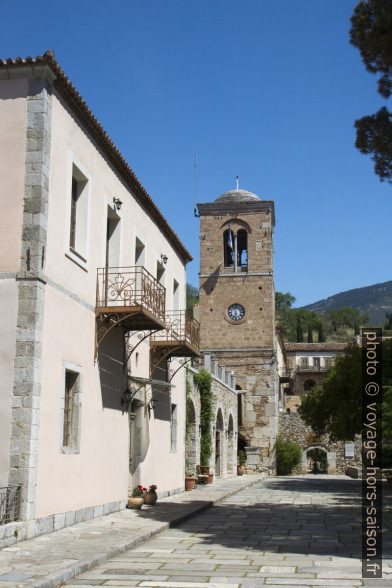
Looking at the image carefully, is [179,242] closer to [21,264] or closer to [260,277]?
[21,264]

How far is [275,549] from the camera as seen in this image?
9156mm

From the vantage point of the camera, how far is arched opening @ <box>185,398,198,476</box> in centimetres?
2259

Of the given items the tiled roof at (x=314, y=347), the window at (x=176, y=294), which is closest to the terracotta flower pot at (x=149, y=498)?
the window at (x=176, y=294)

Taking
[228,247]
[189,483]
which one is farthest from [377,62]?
[228,247]

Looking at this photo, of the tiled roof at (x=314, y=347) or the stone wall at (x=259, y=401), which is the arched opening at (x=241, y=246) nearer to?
the stone wall at (x=259, y=401)

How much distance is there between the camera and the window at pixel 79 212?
11.7 meters

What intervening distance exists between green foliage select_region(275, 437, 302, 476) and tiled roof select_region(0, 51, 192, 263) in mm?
21020

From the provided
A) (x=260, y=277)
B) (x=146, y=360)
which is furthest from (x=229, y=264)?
(x=146, y=360)

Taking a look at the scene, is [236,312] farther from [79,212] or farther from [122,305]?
[79,212]

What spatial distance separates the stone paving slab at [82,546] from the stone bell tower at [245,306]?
22022 millimetres

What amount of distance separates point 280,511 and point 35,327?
7.74 meters

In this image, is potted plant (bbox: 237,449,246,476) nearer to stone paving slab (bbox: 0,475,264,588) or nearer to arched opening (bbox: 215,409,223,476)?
arched opening (bbox: 215,409,223,476)

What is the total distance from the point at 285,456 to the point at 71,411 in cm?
2723

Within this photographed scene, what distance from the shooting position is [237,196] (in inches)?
1547
